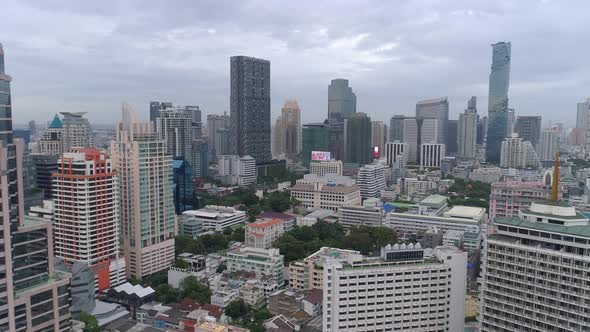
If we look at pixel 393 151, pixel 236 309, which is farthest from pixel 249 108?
pixel 236 309

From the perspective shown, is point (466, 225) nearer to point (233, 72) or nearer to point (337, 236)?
point (337, 236)

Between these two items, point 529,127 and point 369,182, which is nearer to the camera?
point 369,182

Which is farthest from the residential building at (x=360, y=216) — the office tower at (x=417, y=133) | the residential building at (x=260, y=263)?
the office tower at (x=417, y=133)

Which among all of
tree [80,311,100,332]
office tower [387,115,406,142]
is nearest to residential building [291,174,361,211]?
tree [80,311,100,332]

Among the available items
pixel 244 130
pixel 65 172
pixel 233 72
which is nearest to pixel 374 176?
pixel 244 130

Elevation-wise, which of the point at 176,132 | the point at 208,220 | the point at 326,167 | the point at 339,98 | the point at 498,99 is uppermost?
the point at 339,98

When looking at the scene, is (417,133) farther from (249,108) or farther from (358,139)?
(249,108)

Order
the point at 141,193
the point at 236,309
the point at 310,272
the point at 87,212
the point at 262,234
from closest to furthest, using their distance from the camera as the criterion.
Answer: the point at 236,309
the point at 87,212
the point at 310,272
the point at 141,193
the point at 262,234
